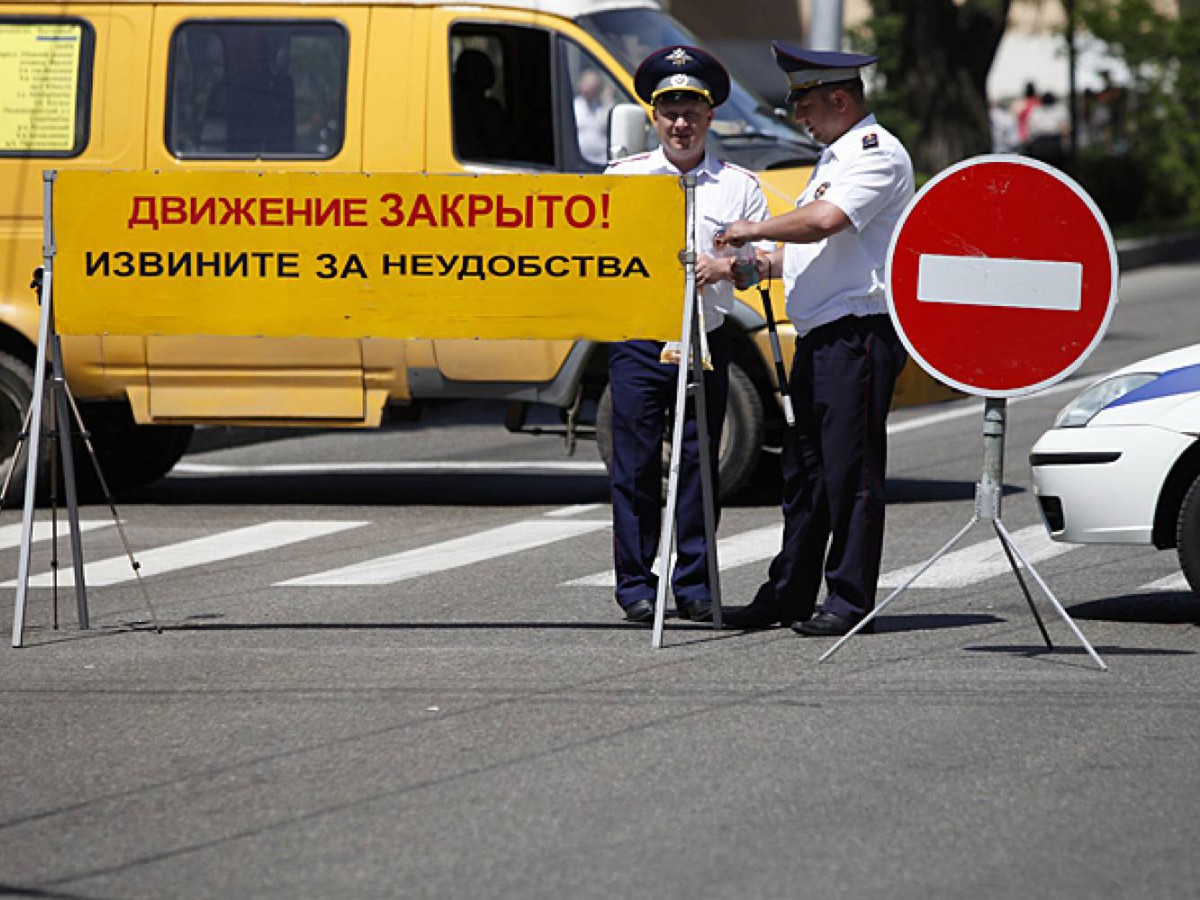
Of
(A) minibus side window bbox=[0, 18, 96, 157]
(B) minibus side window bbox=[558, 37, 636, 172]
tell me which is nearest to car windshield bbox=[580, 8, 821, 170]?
(B) minibus side window bbox=[558, 37, 636, 172]

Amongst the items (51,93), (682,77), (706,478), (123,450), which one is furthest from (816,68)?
(123,450)

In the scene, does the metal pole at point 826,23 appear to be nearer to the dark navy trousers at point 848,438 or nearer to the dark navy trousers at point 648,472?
the dark navy trousers at point 648,472

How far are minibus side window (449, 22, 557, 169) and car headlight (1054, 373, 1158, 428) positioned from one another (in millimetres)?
3648

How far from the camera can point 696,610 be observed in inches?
311

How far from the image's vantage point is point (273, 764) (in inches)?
230

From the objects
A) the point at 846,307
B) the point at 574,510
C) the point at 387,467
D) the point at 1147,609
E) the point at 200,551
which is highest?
the point at 846,307

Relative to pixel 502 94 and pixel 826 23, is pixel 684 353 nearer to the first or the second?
pixel 502 94

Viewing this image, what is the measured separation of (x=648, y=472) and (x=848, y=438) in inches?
30.4

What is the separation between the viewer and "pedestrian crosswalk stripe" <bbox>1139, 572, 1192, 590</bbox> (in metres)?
8.52

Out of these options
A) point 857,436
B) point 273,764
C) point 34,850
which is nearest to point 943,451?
point 857,436

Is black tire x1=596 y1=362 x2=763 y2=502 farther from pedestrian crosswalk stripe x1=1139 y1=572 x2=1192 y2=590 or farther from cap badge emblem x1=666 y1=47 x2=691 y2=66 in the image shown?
cap badge emblem x1=666 y1=47 x2=691 y2=66

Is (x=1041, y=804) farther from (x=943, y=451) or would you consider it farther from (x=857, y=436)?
(x=943, y=451)

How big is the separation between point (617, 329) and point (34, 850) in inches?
120

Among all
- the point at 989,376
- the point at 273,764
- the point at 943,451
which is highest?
the point at 989,376
